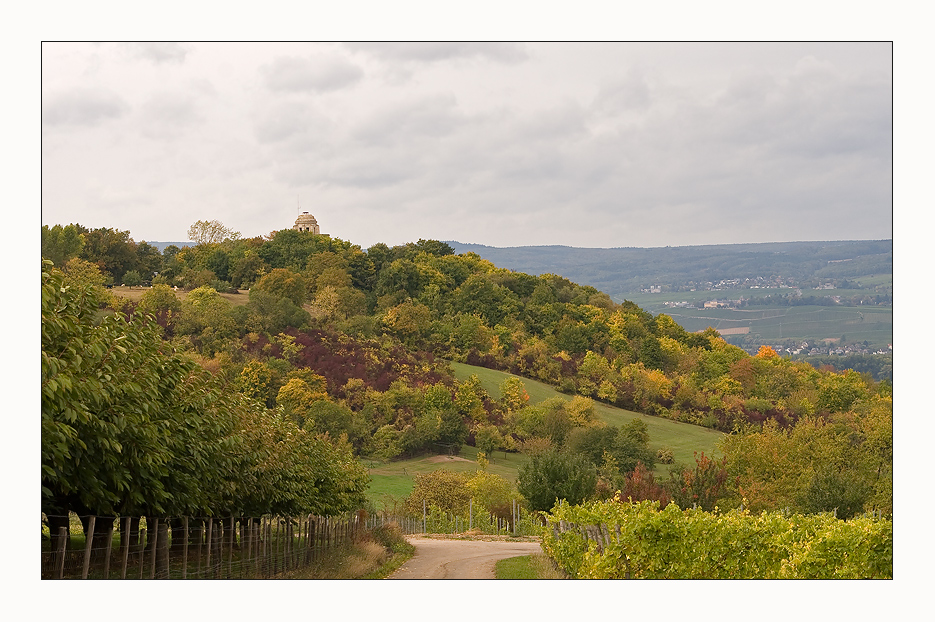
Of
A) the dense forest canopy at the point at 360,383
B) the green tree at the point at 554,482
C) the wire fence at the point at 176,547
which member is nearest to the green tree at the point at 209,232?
the dense forest canopy at the point at 360,383

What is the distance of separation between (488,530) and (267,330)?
47.8m

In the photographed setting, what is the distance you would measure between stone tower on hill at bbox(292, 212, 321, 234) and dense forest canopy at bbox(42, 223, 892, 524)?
3561 millimetres

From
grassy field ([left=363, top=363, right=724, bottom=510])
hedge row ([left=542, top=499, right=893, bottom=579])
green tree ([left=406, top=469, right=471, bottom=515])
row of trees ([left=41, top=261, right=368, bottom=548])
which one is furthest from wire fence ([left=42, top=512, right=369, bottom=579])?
grassy field ([left=363, top=363, right=724, bottom=510])

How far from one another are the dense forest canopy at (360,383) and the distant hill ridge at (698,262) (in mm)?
9482

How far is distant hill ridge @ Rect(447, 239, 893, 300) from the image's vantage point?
987 inches

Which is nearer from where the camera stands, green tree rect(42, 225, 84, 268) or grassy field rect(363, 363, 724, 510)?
green tree rect(42, 225, 84, 268)

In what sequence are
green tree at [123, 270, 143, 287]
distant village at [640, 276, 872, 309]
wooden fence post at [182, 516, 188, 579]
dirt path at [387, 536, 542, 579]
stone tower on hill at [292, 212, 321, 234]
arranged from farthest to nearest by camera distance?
1. stone tower on hill at [292, 212, 321, 234]
2. green tree at [123, 270, 143, 287]
3. distant village at [640, 276, 872, 309]
4. dirt path at [387, 536, 542, 579]
5. wooden fence post at [182, 516, 188, 579]

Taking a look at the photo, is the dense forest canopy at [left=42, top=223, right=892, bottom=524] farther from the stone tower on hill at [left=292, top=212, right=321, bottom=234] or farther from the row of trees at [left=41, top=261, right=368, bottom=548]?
the stone tower on hill at [left=292, top=212, right=321, bottom=234]

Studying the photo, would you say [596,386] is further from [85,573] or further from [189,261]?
[85,573]

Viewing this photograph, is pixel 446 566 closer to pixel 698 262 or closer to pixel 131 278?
pixel 698 262

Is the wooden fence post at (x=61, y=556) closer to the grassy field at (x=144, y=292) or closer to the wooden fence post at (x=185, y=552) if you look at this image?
the wooden fence post at (x=185, y=552)

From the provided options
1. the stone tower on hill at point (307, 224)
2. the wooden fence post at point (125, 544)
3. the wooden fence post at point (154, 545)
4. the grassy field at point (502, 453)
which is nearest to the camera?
the wooden fence post at point (125, 544)

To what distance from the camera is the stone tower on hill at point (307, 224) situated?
386 ft

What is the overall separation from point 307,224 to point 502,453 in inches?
2277
